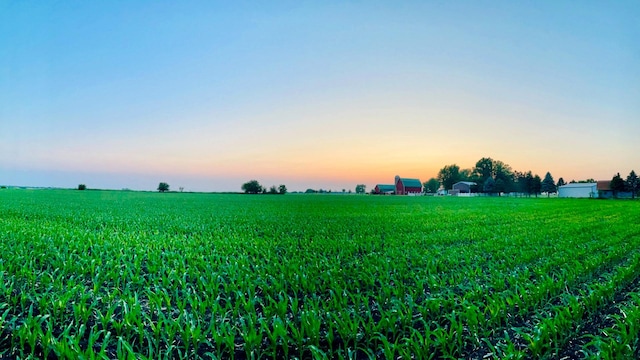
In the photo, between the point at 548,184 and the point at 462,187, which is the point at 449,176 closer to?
the point at 462,187

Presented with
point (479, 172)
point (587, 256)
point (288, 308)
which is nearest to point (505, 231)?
point (587, 256)

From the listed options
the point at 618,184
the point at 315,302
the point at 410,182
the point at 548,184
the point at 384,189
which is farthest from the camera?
the point at 384,189

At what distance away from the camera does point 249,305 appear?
5.00m

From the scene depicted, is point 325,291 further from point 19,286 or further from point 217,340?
point 19,286

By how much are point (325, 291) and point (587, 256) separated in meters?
7.67

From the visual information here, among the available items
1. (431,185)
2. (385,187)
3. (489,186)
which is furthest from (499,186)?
(385,187)

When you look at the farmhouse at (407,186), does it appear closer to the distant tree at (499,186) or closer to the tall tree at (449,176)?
the tall tree at (449,176)

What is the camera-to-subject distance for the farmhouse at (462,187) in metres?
107

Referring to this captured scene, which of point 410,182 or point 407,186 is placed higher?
point 410,182

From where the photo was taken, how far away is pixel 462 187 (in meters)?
109

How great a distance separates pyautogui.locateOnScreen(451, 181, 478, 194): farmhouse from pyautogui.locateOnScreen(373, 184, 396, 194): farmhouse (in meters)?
17.8

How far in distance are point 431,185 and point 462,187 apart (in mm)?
14677

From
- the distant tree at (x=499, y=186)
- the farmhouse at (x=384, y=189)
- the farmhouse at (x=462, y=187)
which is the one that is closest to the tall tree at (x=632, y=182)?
the distant tree at (x=499, y=186)

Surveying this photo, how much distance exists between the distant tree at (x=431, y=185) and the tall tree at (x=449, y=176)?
1.79m
